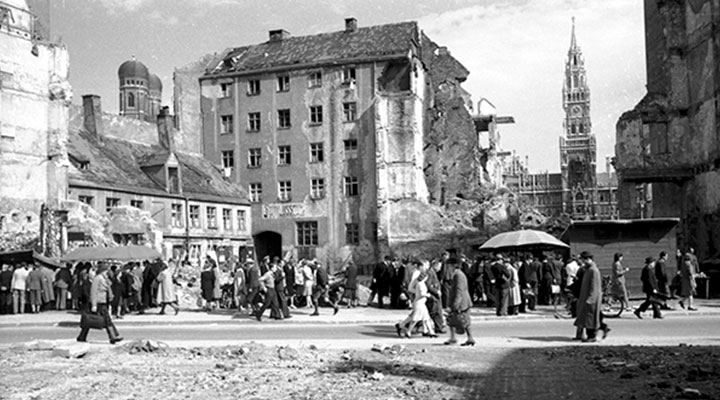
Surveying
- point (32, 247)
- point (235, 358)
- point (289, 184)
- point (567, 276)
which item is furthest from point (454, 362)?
point (289, 184)

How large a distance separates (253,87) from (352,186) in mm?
9848

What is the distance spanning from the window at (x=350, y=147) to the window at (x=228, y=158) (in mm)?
8165

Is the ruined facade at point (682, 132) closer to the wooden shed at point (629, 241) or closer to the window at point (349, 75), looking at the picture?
the wooden shed at point (629, 241)

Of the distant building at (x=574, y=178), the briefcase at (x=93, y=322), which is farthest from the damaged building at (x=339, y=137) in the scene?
the distant building at (x=574, y=178)

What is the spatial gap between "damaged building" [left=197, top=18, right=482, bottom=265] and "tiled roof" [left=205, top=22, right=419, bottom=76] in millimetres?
92

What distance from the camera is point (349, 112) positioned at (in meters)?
53.8

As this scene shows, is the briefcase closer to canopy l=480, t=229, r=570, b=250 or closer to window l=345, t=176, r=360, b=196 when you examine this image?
canopy l=480, t=229, r=570, b=250

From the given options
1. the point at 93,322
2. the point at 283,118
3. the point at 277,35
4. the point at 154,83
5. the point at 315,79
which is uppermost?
the point at 154,83

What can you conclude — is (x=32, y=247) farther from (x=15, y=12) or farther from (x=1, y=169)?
(x=15, y=12)

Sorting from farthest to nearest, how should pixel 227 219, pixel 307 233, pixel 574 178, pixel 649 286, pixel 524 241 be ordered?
pixel 574 178 < pixel 307 233 < pixel 227 219 < pixel 524 241 < pixel 649 286

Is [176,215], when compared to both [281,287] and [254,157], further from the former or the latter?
[281,287]

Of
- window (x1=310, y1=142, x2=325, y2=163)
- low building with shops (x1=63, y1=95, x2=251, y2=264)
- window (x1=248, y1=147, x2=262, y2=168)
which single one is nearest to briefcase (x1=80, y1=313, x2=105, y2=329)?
low building with shops (x1=63, y1=95, x2=251, y2=264)

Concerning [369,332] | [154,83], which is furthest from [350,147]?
[154,83]

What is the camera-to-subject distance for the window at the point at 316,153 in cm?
5434
